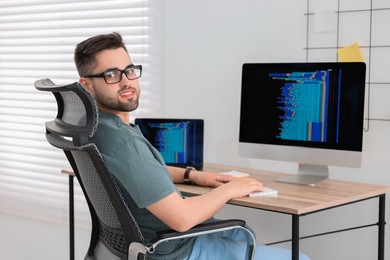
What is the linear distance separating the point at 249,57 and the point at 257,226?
2.59 feet

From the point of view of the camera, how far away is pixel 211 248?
212cm

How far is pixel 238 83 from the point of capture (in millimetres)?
3275

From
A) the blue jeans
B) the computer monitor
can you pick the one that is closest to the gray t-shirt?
the blue jeans

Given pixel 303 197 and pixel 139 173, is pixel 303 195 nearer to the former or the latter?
pixel 303 197

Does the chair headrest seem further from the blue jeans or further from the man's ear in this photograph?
the blue jeans

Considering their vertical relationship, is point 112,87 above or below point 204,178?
above

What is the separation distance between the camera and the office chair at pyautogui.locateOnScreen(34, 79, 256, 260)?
1.82 meters

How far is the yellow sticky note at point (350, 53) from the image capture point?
9.45ft

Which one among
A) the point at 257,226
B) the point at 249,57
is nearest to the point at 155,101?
the point at 249,57

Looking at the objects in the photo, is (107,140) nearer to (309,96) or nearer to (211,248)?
(211,248)

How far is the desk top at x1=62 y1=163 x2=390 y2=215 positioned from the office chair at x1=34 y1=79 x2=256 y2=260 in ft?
0.68

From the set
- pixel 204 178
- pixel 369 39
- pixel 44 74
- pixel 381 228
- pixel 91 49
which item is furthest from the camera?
pixel 44 74

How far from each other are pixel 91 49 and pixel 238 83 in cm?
131

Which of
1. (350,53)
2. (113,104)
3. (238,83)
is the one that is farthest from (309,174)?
(113,104)
